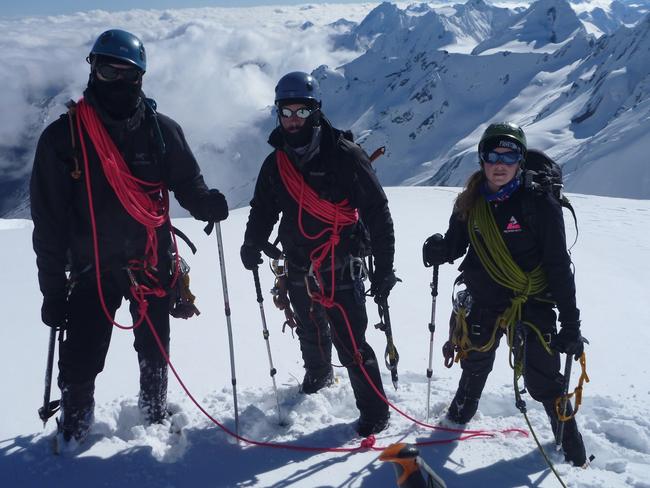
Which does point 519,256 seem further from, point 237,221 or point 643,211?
point 643,211

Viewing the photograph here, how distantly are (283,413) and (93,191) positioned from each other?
93.7 inches

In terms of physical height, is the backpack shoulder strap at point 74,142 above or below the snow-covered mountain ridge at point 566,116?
below

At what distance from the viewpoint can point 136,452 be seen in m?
4.12

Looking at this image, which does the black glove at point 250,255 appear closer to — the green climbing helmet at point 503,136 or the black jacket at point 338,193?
the black jacket at point 338,193

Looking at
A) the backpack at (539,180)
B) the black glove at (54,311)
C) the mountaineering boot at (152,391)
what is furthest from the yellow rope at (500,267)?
the black glove at (54,311)

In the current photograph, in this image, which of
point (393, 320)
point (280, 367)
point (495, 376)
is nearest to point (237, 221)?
point (393, 320)

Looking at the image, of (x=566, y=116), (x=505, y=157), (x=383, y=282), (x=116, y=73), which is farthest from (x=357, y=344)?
(x=566, y=116)

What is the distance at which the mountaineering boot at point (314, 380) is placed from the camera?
5195mm

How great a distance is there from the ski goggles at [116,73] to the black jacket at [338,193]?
108 cm

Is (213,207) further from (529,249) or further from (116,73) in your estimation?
(529,249)

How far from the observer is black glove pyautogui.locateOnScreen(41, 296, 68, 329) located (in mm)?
3938

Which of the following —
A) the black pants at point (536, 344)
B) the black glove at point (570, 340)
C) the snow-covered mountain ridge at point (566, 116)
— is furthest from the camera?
the snow-covered mountain ridge at point (566, 116)

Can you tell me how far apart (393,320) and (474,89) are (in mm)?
207345

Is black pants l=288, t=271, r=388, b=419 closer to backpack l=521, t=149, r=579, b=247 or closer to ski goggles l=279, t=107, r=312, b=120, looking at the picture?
ski goggles l=279, t=107, r=312, b=120
